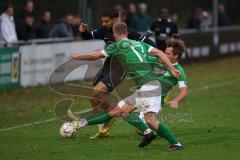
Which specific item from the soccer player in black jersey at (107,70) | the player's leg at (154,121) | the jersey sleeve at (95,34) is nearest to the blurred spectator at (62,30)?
the jersey sleeve at (95,34)

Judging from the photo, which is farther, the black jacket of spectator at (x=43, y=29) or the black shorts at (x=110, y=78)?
the black jacket of spectator at (x=43, y=29)

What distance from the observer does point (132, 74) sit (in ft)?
40.5

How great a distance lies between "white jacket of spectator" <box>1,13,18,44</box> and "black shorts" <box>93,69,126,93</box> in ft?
27.0

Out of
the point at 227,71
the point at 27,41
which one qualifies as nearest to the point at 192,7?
the point at 227,71

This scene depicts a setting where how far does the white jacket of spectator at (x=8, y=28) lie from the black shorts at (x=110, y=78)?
8.22 meters

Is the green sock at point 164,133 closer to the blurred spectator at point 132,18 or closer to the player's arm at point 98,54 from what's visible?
the player's arm at point 98,54

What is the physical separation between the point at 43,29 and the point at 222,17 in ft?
40.3

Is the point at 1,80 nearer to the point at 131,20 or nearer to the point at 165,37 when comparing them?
the point at 165,37

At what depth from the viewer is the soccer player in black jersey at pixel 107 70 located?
1327cm

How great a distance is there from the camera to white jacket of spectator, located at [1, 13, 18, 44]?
70.0 feet

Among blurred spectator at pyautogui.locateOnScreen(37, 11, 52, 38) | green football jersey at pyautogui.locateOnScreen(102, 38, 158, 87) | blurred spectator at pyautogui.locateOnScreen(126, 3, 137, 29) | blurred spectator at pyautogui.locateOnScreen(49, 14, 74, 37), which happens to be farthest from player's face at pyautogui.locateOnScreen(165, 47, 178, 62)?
blurred spectator at pyautogui.locateOnScreen(126, 3, 137, 29)

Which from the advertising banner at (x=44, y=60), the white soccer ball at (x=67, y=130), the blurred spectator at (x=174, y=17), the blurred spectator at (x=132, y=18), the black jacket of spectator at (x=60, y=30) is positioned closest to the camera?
the white soccer ball at (x=67, y=130)

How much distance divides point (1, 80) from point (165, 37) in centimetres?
460

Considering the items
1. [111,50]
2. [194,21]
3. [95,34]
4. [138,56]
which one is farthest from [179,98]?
[194,21]
